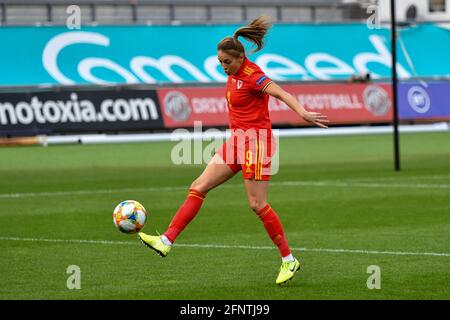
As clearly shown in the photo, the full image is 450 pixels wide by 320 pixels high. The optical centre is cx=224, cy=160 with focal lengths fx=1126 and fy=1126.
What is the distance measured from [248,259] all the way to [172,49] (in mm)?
24188

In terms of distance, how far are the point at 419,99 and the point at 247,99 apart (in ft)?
91.5

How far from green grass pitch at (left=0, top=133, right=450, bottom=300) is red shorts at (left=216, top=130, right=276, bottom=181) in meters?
1.05

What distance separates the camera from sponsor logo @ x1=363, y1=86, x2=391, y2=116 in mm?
37531

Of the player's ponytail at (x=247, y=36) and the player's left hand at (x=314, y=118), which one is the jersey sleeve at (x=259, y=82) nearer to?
the player's ponytail at (x=247, y=36)

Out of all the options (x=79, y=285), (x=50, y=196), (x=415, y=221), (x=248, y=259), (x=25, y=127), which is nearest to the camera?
(x=79, y=285)

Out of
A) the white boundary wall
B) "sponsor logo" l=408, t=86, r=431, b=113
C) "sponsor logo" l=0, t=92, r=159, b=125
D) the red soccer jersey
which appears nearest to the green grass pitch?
the red soccer jersey

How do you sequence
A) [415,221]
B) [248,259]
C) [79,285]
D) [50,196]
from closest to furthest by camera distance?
[79,285], [248,259], [415,221], [50,196]

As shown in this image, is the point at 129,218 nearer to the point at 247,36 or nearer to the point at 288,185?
the point at 247,36

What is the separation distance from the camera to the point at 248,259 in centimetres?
1230

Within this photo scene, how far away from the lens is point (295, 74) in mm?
37375

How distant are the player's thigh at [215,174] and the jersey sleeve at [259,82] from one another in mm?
833
